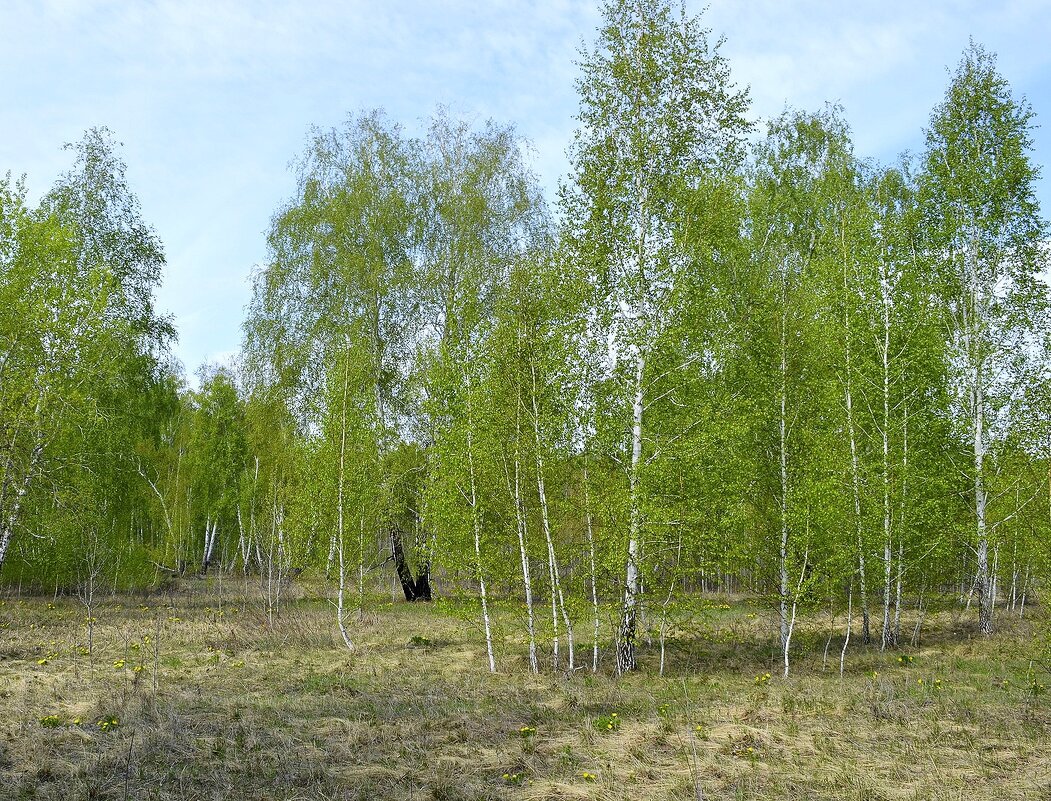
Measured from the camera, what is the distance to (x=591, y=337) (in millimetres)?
13500

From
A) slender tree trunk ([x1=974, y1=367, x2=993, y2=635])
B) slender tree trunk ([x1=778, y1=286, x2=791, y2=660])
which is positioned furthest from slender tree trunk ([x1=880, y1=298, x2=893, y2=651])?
slender tree trunk ([x1=974, y1=367, x2=993, y2=635])

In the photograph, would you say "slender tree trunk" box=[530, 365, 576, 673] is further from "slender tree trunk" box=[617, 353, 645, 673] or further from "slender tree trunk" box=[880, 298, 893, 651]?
"slender tree trunk" box=[880, 298, 893, 651]

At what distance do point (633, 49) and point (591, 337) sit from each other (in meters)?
5.85

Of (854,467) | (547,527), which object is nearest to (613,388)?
(547,527)

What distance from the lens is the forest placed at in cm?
1320

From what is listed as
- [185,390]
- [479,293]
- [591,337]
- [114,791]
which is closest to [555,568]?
[591,337]

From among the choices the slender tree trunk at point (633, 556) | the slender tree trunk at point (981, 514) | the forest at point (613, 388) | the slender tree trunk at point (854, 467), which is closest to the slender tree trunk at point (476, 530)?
the forest at point (613, 388)

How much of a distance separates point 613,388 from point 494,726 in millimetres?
6716

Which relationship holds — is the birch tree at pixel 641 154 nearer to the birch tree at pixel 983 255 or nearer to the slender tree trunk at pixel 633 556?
the slender tree trunk at pixel 633 556

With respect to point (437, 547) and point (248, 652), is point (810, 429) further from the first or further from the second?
point (248, 652)

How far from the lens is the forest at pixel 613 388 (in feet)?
43.3

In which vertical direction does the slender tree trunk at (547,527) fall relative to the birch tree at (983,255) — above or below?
below

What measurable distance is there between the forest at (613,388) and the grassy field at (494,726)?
234 mm

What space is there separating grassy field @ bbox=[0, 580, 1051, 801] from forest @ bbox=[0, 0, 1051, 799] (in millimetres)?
234
